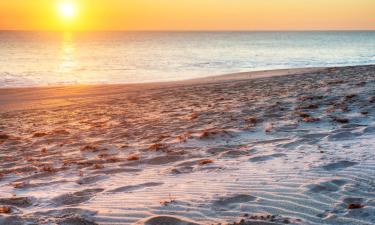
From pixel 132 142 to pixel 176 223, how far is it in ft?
13.7

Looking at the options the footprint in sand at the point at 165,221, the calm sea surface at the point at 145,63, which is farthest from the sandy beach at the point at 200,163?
the calm sea surface at the point at 145,63

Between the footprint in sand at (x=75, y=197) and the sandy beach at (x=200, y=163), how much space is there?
0.01 meters

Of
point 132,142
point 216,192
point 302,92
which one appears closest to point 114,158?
point 132,142

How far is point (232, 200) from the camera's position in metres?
4.51

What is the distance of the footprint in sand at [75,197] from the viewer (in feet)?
15.8

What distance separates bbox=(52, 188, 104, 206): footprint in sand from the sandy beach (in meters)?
0.01

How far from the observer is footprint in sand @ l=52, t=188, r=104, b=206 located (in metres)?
4.81

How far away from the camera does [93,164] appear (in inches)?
261

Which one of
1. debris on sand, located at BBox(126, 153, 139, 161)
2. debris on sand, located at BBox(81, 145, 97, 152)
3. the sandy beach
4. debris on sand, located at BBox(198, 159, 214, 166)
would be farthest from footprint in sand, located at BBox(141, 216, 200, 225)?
debris on sand, located at BBox(81, 145, 97, 152)

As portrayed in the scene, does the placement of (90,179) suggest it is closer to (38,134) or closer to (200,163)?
(200,163)

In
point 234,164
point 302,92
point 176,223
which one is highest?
point 302,92

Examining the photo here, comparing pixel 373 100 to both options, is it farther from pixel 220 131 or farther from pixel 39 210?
pixel 39 210

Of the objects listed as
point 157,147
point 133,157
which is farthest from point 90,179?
point 157,147

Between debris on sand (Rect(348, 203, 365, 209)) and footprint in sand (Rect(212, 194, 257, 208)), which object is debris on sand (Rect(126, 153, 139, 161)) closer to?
footprint in sand (Rect(212, 194, 257, 208))
